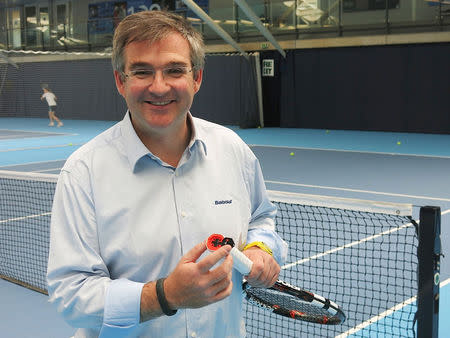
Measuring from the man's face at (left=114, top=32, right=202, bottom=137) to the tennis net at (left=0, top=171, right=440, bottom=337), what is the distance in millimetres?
1259

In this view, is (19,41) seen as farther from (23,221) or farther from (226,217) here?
(226,217)

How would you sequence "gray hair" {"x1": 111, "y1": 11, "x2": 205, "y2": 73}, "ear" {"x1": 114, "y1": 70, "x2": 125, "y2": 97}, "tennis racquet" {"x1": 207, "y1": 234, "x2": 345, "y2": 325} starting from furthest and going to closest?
"tennis racquet" {"x1": 207, "y1": 234, "x2": 345, "y2": 325} < "ear" {"x1": 114, "y1": 70, "x2": 125, "y2": 97} < "gray hair" {"x1": 111, "y1": 11, "x2": 205, "y2": 73}

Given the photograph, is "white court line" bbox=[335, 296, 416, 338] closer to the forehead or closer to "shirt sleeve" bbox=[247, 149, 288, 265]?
"shirt sleeve" bbox=[247, 149, 288, 265]

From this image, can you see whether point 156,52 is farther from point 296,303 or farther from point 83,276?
point 296,303

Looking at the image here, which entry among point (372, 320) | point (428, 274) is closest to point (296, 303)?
point (428, 274)

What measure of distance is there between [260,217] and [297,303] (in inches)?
24.6

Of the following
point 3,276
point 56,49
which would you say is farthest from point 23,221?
point 56,49

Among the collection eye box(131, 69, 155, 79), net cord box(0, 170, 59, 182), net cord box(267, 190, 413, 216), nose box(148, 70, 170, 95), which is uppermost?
eye box(131, 69, 155, 79)

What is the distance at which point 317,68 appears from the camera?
66.0ft

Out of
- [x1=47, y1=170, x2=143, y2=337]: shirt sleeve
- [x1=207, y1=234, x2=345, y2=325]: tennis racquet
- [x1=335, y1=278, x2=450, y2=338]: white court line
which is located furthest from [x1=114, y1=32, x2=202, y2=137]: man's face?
[x1=335, y1=278, x2=450, y2=338]: white court line

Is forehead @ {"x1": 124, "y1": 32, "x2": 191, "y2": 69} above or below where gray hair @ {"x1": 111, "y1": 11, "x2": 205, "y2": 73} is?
below

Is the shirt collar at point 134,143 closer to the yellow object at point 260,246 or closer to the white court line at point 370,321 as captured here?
the yellow object at point 260,246

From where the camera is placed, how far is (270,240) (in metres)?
2.19

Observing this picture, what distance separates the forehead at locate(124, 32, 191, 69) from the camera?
1850 mm
